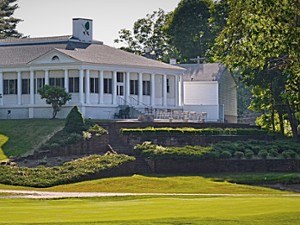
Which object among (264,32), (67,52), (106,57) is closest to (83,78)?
(67,52)

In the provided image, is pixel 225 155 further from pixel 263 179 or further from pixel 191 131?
pixel 191 131

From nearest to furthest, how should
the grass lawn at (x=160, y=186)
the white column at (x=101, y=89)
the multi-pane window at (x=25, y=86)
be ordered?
the grass lawn at (x=160, y=186) → the white column at (x=101, y=89) → the multi-pane window at (x=25, y=86)

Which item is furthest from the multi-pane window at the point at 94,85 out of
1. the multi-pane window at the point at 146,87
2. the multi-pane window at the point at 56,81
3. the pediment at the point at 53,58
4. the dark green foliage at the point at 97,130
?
the dark green foliage at the point at 97,130

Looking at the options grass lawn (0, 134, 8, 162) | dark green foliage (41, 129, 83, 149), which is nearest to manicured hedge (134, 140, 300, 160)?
dark green foliage (41, 129, 83, 149)

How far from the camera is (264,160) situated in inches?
2203

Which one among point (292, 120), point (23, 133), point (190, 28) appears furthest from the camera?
point (190, 28)

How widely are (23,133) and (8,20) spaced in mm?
71128

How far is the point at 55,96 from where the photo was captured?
6769 centimetres

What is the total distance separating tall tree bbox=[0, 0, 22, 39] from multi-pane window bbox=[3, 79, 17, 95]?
153 ft

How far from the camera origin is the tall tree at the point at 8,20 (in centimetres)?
12393

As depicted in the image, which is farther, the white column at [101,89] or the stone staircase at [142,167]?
the white column at [101,89]

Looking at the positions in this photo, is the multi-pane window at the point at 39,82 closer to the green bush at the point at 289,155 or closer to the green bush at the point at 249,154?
the green bush at the point at 249,154

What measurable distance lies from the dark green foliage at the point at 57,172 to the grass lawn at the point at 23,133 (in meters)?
3.69

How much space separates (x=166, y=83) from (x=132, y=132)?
675 inches
